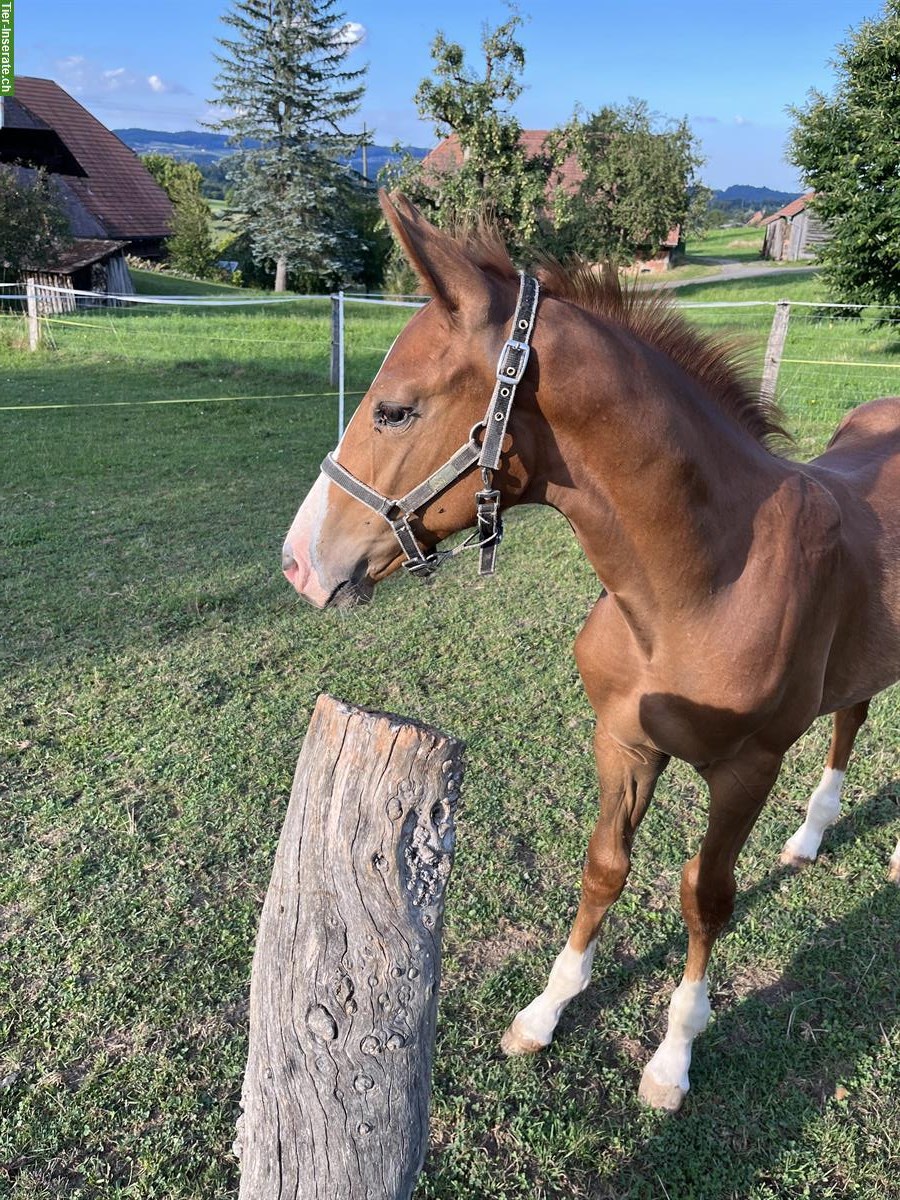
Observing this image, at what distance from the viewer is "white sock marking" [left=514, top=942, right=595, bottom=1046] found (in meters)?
2.26

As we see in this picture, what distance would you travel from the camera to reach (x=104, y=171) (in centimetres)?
2694

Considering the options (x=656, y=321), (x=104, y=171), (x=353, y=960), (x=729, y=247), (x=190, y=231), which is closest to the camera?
(x=353, y=960)

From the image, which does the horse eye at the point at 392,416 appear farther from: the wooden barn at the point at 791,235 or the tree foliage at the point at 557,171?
the wooden barn at the point at 791,235

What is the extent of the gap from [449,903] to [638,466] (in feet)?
5.96

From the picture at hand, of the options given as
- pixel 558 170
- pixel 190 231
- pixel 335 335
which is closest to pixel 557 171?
pixel 558 170

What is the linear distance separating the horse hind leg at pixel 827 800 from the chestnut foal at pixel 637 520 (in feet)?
2.81

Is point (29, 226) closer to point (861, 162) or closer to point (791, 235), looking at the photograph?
point (861, 162)

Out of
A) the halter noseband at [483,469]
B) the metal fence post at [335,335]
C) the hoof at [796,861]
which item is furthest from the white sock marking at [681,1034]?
the metal fence post at [335,335]

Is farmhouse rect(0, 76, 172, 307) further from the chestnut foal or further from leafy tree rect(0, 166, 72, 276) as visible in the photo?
the chestnut foal

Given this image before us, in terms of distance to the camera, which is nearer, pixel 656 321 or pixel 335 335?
pixel 656 321

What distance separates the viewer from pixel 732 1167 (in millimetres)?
1997

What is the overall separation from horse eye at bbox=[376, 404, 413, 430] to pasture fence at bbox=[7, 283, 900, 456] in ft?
22.1

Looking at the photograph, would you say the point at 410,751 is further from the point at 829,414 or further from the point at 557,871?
the point at 829,414

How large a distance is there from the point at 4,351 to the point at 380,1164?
46.1ft
